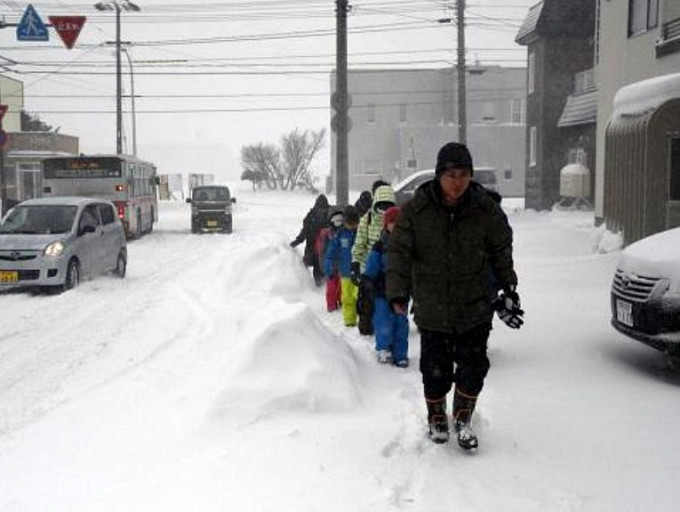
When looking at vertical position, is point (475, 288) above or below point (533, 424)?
above

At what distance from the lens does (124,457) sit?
463 cm

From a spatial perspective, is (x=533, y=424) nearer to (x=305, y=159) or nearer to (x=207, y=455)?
(x=207, y=455)

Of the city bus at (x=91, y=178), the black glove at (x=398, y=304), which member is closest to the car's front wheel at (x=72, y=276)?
the black glove at (x=398, y=304)

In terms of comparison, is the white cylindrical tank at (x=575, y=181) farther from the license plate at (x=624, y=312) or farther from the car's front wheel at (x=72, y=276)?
the license plate at (x=624, y=312)

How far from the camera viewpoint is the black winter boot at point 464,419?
4.73m

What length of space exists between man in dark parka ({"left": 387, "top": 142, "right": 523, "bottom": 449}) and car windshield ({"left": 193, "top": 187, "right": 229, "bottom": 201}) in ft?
79.1

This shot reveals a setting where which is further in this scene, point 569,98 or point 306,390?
point 569,98

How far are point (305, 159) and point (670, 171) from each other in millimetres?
51839

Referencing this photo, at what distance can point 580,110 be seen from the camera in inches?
1097

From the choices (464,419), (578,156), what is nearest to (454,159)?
(464,419)

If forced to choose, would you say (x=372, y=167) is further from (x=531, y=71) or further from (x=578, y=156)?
(x=578, y=156)

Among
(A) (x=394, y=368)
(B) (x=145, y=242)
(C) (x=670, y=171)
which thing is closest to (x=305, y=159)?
(B) (x=145, y=242)

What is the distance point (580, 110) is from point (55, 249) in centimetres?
2106

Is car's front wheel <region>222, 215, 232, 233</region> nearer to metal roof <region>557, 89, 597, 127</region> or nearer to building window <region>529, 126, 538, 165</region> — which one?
metal roof <region>557, 89, 597, 127</region>
